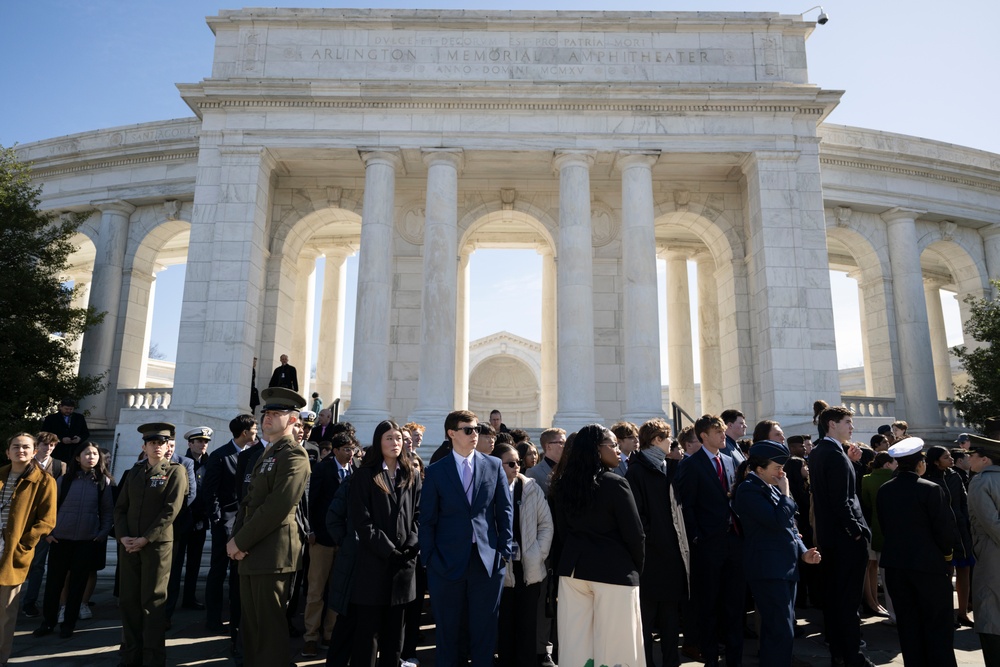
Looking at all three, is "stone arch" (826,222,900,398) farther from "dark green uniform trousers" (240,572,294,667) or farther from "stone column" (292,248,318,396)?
"dark green uniform trousers" (240,572,294,667)

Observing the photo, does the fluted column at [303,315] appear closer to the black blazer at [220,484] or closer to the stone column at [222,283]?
the stone column at [222,283]

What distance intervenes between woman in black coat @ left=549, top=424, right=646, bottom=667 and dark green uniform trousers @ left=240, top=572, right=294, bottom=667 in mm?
2697

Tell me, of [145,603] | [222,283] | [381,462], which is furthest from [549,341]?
[145,603]

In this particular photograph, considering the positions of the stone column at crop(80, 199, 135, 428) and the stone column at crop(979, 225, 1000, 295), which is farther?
the stone column at crop(979, 225, 1000, 295)

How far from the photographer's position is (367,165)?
21453 mm

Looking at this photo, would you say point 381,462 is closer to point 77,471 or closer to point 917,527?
point 917,527

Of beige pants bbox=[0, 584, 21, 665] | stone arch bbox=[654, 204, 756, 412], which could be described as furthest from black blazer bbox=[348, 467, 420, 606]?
stone arch bbox=[654, 204, 756, 412]

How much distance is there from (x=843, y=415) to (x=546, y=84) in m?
15.8

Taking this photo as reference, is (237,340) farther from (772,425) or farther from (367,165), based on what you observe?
(772,425)

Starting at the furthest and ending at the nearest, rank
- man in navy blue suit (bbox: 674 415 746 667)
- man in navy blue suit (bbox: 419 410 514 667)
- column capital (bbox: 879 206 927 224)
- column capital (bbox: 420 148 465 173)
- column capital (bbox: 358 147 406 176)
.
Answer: column capital (bbox: 879 206 927 224)
column capital (bbox: 358 147 406 176)
column capital (bbox: 420 148 465 173)
man in navy blue suit (bbox: 674 415 746 667)
man in navy blue suit (bbox: 419 410 514 667)

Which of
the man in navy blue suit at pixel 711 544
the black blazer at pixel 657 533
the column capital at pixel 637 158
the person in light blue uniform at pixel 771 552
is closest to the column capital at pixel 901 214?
the column capital at pixel 637 158

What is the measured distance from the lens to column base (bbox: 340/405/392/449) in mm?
18781

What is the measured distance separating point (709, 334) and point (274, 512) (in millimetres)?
23166

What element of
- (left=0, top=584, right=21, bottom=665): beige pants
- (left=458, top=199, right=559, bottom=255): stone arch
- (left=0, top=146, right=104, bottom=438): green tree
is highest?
(left=458, top=199, right=559, bottom=255): stone arch
